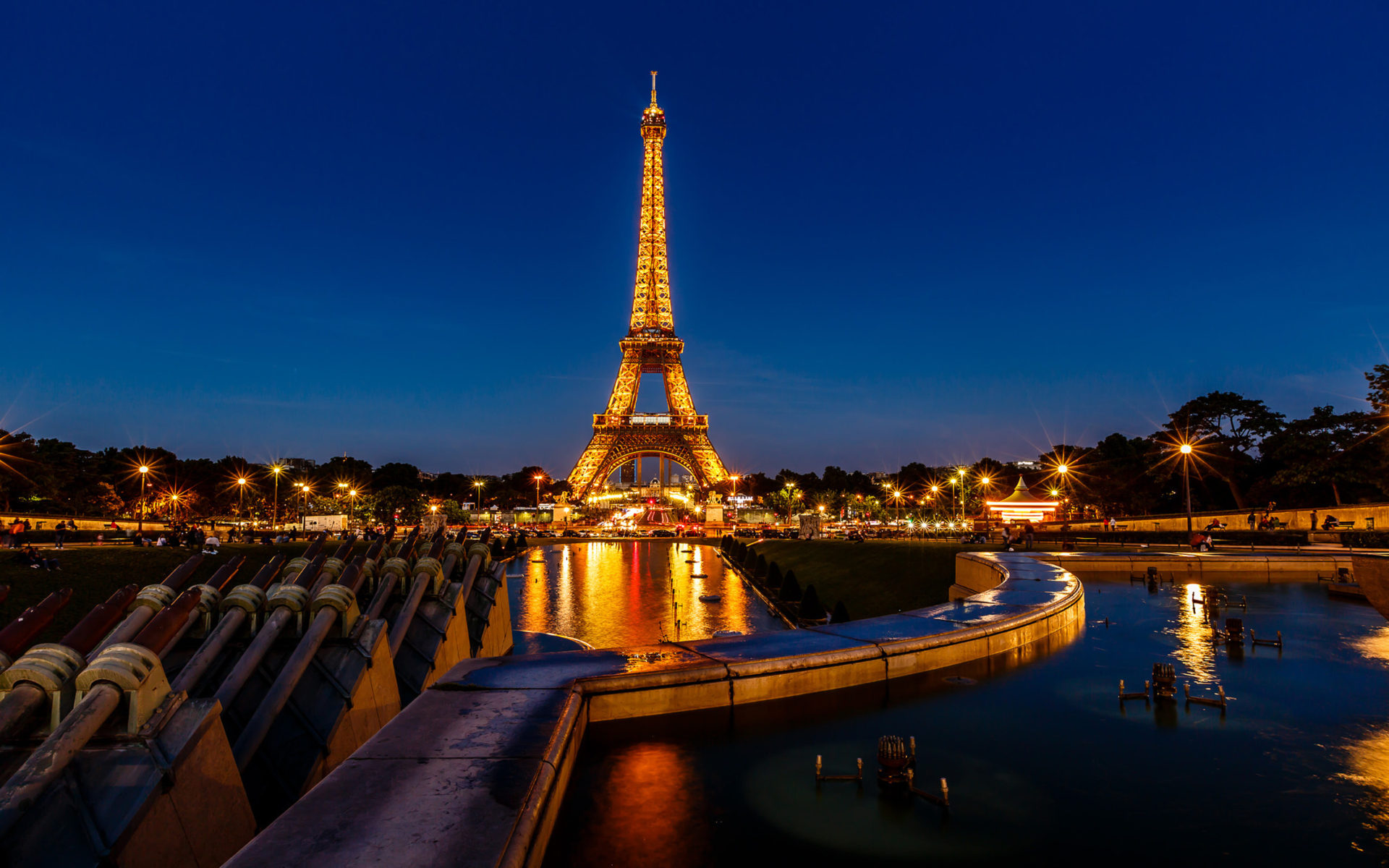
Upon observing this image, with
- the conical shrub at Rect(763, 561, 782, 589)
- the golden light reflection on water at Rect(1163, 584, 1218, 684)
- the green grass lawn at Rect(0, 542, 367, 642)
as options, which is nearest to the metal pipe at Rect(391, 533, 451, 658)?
the golden light reflection on water at Rect(1163, 584, 1218, 684)

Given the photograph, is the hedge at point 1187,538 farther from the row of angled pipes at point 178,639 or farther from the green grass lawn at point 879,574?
the row of angled pipes at point 178,639

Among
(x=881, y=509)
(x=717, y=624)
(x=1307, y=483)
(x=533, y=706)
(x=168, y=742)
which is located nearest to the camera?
(x=168, y=742)

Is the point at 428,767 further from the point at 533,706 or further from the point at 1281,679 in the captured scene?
the point at 1281,679

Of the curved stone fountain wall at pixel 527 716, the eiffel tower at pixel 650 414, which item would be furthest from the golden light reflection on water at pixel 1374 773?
the eiffel tower at pixel 650 414

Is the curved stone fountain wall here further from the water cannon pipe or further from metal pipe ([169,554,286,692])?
the water cannon pipe

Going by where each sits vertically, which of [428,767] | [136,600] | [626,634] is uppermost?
[136,600]

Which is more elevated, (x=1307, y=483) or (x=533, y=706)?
(x=1307, y=483)

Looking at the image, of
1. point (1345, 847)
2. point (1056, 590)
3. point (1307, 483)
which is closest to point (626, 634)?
point (1056, 590)
